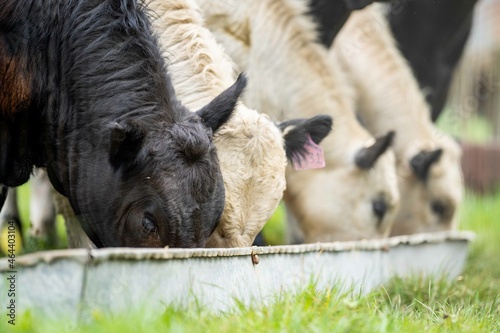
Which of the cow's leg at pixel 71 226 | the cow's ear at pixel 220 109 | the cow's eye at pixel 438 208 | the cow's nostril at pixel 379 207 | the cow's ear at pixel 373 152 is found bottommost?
the cow's eye at pixel 438 208

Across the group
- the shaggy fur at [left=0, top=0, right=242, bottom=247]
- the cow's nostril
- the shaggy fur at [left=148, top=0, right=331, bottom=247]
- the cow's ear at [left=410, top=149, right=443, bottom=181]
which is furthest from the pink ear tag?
the cow's ear at [left=410, top=149, right=443, bottom=181]

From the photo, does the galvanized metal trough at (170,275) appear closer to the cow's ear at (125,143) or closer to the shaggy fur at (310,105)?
the cow's ear at (125,143)

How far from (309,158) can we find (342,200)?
1.17 meters

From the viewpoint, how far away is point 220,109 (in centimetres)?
436

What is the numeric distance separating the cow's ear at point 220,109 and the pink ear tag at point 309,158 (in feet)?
4.06

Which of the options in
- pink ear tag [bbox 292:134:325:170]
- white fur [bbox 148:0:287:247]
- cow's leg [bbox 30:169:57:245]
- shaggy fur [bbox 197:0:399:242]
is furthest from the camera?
cow's leg [bbox 30:169:57:245]

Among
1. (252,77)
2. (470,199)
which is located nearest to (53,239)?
(252,77)

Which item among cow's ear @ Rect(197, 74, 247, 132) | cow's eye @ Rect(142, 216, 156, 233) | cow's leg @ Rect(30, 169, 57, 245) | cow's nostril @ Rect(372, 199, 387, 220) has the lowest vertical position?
cow's nostril @ Rect(372, 199, 387, 220)

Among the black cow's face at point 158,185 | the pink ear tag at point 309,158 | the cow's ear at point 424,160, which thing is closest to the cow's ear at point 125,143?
the black cow's face at point 158,185

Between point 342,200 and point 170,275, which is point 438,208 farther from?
point 170,275

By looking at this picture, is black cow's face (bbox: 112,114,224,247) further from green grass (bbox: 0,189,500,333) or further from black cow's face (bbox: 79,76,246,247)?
green grass (bbox: 0,189,500,333)

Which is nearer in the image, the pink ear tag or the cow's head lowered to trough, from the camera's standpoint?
the pink ear tag

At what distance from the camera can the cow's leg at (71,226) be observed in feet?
17.9

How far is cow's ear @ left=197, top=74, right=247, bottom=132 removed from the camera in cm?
434
